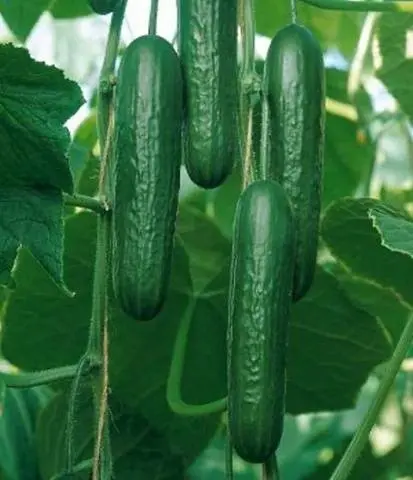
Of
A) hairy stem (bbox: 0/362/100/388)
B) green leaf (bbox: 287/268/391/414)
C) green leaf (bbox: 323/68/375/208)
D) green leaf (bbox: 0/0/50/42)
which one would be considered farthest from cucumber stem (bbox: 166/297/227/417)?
green leaf (bbox: 323/68/375/208)

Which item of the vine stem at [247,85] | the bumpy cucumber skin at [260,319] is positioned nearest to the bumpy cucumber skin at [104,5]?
the vine stem at [247,85]

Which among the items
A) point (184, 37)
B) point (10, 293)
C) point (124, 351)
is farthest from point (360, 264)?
point (184, 37)

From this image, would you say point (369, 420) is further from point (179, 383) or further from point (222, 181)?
point (179, 383)

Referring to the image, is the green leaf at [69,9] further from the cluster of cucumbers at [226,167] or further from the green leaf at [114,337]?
the cluster of cucumbers at [226,167]

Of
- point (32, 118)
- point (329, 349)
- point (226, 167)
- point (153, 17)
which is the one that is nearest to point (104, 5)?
point (153, 17)

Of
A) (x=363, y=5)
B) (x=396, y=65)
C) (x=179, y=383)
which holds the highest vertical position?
(x=363, y=5)

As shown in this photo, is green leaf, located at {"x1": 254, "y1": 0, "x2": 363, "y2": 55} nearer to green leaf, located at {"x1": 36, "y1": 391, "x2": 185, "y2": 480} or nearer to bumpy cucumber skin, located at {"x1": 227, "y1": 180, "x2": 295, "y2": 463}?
green leaf, located at {"x1": 36, "y1": 391, "x2": 185, "y2": 480}

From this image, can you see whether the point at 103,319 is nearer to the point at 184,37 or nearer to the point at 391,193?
the point at 184,37

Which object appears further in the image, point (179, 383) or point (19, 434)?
point (19, 434)
